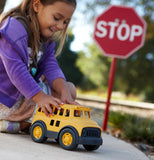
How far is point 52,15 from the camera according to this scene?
2.70m

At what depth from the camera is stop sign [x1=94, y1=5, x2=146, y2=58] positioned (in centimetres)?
589

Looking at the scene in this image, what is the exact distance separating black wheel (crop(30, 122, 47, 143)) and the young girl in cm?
13

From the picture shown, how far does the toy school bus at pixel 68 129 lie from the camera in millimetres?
2354

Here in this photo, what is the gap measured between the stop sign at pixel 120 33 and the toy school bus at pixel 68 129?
11.4 feet

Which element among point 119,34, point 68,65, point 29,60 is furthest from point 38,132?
point 68,65

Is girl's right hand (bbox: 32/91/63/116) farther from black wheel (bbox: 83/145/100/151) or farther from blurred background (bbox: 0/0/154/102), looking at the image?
blurred background (bbox: 0/0/154/102)

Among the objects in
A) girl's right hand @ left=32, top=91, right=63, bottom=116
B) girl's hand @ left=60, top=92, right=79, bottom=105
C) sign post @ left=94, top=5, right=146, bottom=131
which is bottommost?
girl's right hand @ left=32, top=91, right=63, bottom=116

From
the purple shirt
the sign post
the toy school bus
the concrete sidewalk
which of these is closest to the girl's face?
the purple shirt

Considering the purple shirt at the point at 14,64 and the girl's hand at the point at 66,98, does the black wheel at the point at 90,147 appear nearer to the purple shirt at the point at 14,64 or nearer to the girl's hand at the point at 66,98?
the girl's hand at the point at 66,98

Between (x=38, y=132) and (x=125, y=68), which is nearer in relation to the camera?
(x=38, y=132)

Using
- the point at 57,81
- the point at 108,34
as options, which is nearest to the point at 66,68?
the point at 108,34

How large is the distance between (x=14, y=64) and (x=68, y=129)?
0.74 meters

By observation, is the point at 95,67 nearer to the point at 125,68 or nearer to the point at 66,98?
the point at 125,68

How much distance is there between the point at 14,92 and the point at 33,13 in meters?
0.80
